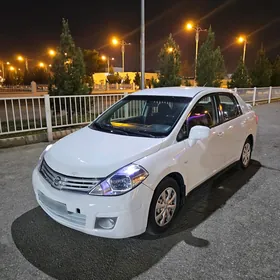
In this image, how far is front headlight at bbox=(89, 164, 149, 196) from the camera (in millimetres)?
2330

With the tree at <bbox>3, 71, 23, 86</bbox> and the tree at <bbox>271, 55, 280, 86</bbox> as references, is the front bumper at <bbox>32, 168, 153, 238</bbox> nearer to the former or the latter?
the tree at <bbox>271, 55, 280, 86</bbox>

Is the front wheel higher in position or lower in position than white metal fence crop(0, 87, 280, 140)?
lower

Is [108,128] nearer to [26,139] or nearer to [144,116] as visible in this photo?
[144,116]

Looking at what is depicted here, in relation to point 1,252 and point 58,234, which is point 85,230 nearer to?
point 58,234

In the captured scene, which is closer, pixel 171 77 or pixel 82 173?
pixel 82 173

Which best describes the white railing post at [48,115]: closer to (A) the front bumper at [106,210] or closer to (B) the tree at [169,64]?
(A) the front bumper at [106,210]

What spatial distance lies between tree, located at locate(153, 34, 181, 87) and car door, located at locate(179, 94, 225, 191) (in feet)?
32.2

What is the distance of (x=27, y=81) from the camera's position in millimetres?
49469

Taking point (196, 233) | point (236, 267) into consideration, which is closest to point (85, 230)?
point (196, 233)

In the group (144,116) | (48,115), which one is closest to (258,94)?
(48,115)

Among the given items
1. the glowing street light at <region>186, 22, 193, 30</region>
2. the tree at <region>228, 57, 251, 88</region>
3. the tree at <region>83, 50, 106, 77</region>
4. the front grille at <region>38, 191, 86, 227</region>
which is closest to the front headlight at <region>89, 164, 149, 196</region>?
the front grille at <region>38, 191, 86, 227</region>

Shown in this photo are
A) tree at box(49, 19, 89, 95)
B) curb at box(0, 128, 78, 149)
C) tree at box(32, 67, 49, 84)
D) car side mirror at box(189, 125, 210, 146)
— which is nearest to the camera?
car side mirror at box(189, 125, 210, 146)

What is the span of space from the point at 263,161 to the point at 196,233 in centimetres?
321

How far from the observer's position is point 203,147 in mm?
3301
